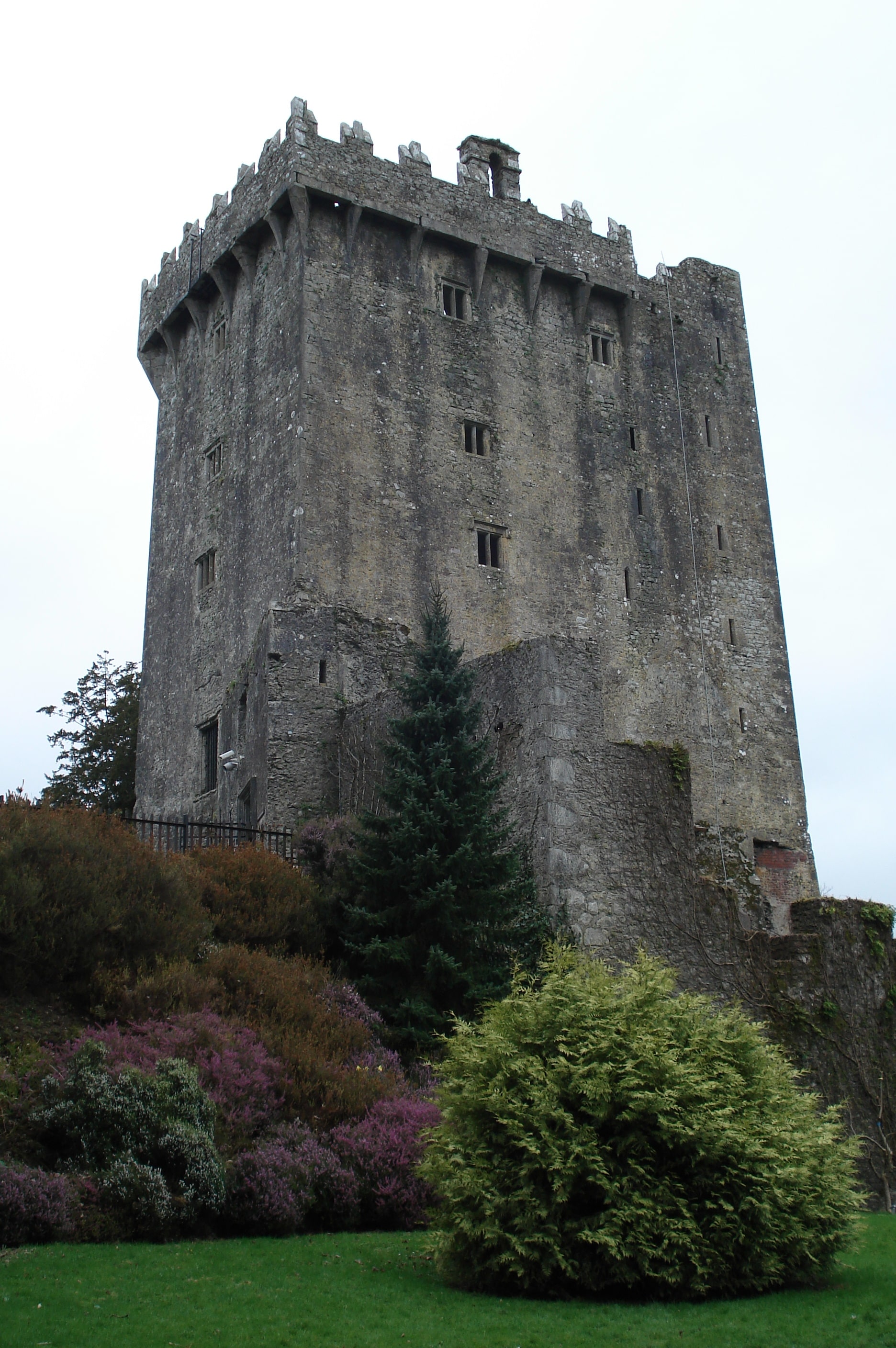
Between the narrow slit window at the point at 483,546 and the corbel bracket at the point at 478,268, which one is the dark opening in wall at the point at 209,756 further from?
the corbel bracket at the point at 478,268

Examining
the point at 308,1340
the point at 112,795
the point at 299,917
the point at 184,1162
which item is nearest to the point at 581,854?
the point at 299,917

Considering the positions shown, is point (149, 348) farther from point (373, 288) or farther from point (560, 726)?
point (560, 726)

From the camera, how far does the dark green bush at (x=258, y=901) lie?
17.0 metres

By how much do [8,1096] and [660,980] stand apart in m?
5.74

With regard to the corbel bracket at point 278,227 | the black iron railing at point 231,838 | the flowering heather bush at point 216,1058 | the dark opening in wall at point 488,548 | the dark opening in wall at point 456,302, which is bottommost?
the flowering heather bush at point 216,1058

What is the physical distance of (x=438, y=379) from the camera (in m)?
29.3

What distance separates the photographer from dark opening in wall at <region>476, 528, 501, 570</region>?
94.7 feet

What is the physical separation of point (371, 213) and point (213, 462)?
644 centimetres

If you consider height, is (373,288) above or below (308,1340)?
above

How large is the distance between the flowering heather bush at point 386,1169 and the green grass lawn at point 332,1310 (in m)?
1.55

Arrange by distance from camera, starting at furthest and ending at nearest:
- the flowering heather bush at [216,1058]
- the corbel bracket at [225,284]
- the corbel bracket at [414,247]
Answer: the corbel bracket at [225,284] < the corbel bracket at [414,247] < the flowering heather bush at [216,1058]

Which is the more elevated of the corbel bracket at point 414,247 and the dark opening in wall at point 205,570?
the corbel bracket at point 414,247

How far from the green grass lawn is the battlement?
73.2 feet

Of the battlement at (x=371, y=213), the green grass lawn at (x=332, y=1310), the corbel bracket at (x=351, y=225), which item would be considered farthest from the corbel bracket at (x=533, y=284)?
the green grass lawn at (x=332, y=1310)
